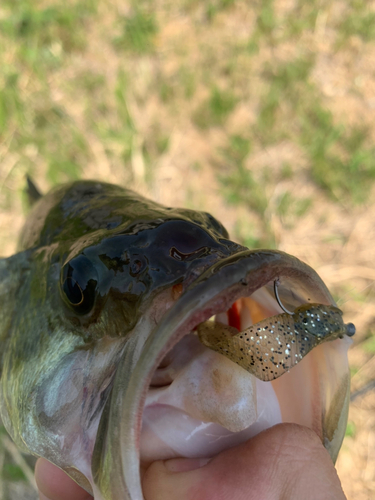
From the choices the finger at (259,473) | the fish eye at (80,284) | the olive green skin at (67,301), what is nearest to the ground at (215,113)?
the olive green skin at (67,301)

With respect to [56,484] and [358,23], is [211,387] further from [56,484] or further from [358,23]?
[358,23]

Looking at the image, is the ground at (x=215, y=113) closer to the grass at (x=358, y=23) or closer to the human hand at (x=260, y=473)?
the grass at (x=358, y=23)

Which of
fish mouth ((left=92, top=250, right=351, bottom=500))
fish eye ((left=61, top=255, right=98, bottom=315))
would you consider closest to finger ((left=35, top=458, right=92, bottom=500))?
fish mouth ((left=92, top=250, right=351, bottom=500))

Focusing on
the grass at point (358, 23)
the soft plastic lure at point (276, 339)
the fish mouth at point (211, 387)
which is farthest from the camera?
the grass at point (358, 23)

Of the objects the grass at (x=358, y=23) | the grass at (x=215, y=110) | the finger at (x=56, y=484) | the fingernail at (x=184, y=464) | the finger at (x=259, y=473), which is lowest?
the finger at (x=56, y=484)

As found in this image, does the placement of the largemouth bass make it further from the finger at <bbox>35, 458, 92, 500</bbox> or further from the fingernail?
the finger at <bbox>35, 458, 92, 500</bbox>

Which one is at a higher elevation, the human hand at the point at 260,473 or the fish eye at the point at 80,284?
the fish eye at the point at 80,284
